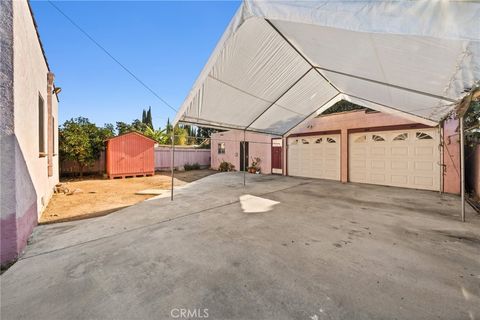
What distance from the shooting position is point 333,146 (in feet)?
29.0

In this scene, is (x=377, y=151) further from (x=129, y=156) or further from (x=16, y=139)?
(x=129, y=156)

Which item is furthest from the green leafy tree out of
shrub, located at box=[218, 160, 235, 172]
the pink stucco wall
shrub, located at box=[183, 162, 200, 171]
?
shrub, located at box=[218, 160, 235, 172]

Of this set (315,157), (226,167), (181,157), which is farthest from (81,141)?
(315,157)

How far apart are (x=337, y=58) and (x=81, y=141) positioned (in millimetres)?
10421

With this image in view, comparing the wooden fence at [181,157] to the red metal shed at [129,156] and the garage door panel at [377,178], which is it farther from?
the garage door panel at [377,178]

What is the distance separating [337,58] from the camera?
358 centimetres

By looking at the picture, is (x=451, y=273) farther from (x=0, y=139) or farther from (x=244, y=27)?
(x=0, y=139)

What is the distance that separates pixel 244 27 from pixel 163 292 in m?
3.36

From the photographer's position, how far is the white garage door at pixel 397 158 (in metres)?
6.46

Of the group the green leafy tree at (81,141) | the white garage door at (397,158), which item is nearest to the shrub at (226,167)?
the green leafy tree at (81,141)

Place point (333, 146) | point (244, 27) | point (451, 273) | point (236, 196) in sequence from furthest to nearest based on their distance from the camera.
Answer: point (333, 146), point (236, 196), point (244, 27), point (451, 273)

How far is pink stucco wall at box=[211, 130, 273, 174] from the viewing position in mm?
11555

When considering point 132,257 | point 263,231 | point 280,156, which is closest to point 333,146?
point 280,156

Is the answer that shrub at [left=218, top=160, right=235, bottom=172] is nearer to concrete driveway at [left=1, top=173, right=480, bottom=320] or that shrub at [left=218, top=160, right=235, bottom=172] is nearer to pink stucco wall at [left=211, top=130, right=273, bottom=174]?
pink stucco wall at [left=211, top=130, right=273, bottom=174]
